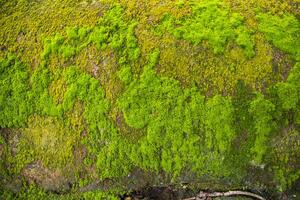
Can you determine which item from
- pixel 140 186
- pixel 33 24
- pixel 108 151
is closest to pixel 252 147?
pixel 140 186

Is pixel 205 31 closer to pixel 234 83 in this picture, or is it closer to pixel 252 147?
pixel 234 83

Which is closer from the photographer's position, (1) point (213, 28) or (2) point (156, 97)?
(2) point (156, 97)

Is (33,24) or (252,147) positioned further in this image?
(33,24)

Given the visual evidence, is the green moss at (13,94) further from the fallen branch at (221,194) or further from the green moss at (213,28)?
the fallen branch at (221,194)

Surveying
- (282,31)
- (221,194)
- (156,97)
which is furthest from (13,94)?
(282,31)

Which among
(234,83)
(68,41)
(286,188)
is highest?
(68,41)

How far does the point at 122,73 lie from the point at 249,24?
1.38 metres

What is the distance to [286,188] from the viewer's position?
12.4 ft

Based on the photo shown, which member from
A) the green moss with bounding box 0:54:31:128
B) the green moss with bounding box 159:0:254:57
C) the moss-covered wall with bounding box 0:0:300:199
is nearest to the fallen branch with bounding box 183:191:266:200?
the moss-covered wall with bounding box 0:0:300:199

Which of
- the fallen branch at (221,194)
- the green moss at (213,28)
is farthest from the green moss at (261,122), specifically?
the green moss at (213,28)

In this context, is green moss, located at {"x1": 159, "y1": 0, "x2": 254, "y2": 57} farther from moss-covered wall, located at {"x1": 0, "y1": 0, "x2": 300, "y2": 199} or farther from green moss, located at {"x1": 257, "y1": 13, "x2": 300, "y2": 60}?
green moss, located at {"x1": 257, "y1": 13, "x2": 300, "y2": 60}

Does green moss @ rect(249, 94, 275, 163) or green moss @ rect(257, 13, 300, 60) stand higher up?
green moss @ rect(257, 13, 300, 60)

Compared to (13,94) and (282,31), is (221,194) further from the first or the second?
(13,94)

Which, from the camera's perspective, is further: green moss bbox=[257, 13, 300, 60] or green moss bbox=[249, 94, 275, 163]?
green moss bbox=[257, 13, 300, 60]
